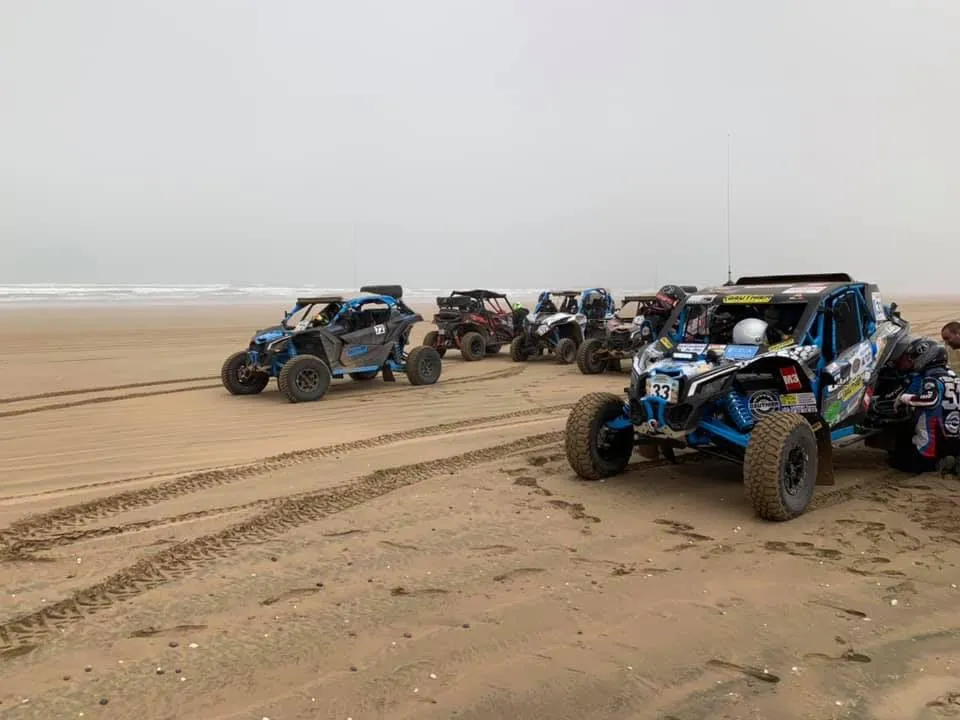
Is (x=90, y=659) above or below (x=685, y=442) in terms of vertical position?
below

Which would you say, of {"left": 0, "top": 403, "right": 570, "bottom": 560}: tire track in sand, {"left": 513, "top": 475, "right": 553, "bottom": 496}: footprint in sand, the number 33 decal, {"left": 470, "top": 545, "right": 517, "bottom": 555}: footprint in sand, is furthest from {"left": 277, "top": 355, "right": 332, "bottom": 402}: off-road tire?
{"left": 470, "top": 545, "right": 517, "bottom": 555}: footprint in sand

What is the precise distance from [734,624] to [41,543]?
13.8ft

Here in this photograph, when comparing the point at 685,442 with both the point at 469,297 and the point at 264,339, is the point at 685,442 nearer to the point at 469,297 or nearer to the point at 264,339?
the point at 264,339

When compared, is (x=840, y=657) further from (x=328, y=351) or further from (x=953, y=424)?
(x=328, y=351)

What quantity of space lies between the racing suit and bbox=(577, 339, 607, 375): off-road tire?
788 cm

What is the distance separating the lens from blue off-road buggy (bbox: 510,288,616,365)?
16.6m

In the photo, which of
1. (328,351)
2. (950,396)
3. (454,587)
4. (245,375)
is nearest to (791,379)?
(950,396)

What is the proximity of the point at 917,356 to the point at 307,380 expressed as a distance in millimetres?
7878

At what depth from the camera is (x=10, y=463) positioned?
23.6 feet

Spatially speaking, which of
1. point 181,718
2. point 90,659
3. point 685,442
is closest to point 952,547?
point 685,442

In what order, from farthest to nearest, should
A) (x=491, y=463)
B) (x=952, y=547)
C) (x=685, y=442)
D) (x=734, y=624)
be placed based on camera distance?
1. (x=491, y=463)
2. (x=685, y=442)
3. (x=952, y=547)
4. (x=734, y=624)

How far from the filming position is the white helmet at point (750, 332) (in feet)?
19.7

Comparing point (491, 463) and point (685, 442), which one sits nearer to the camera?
point (685, 442)

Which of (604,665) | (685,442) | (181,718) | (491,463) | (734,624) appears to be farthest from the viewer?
(491,463)
